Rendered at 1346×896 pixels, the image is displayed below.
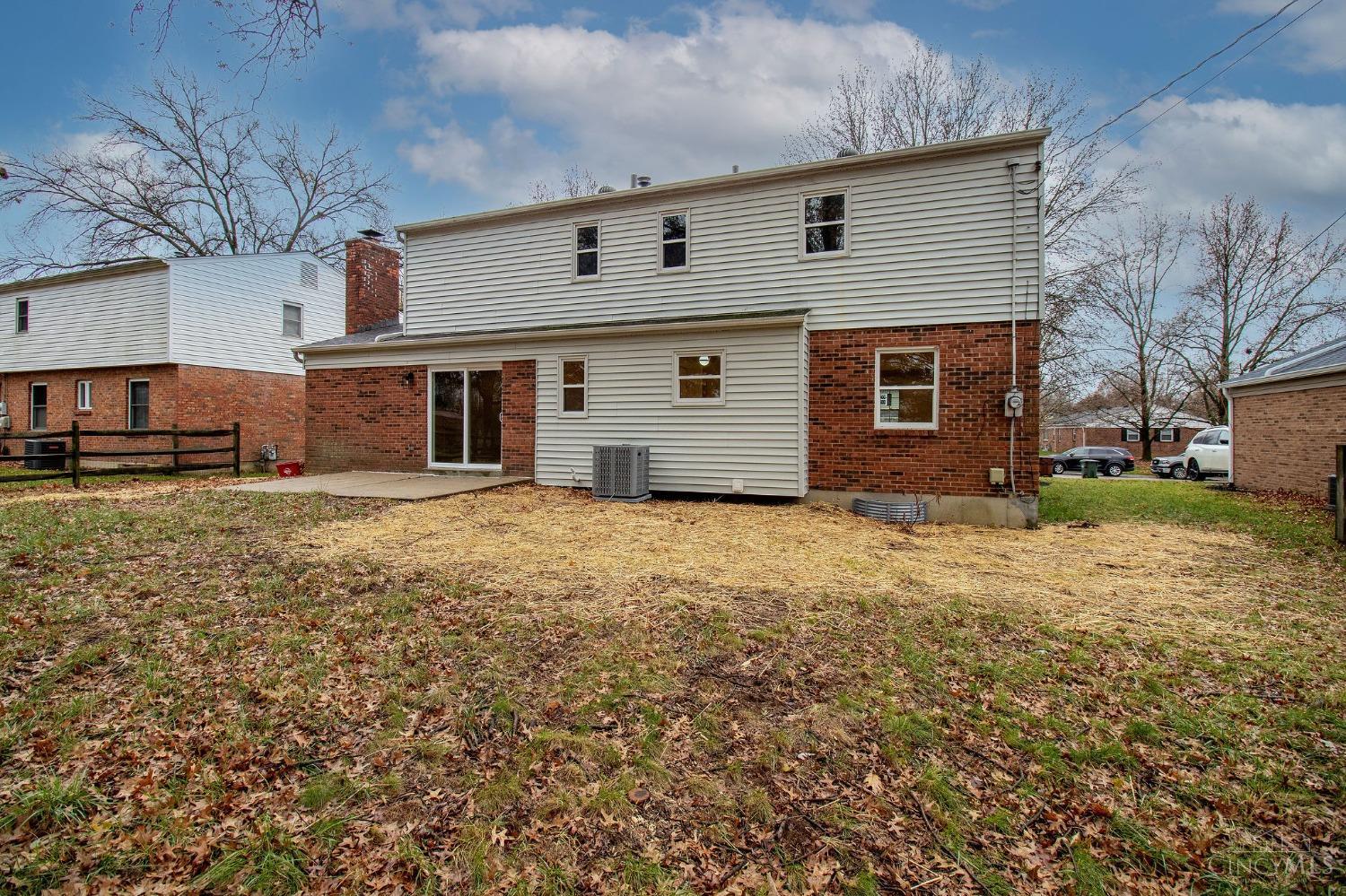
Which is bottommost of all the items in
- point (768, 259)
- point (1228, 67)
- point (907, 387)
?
point (907, 387)

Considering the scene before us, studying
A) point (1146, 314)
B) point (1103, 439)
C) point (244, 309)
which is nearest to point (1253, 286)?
point (1146, 314)

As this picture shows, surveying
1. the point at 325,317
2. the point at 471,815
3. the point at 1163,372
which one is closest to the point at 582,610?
the point at 471,815

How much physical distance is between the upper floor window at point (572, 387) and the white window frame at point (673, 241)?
7.75 feet

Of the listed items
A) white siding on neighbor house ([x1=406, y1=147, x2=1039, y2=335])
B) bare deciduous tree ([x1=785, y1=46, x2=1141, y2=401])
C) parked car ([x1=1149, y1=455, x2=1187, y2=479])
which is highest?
bare deciduous tree ([x1=785, y1=46, x2=1141, y2=401])

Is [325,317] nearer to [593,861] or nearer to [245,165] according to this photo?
[245,165]

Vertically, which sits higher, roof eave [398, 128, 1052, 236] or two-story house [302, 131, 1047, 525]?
roof eave [398, 128, 1052, 236]

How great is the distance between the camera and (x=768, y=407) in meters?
10.1

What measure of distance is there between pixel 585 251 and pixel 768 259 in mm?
3751

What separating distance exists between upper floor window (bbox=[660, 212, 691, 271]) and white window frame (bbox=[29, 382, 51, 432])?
68.6ft

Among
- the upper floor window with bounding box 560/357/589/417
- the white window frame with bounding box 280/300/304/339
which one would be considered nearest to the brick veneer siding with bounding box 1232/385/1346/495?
the upper floor window with bounding box 560/357/589/417

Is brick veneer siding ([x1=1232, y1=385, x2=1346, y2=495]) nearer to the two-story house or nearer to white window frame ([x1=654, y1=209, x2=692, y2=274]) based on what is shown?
the two-story house

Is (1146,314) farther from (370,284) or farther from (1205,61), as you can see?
(370,284)

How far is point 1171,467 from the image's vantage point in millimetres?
23531

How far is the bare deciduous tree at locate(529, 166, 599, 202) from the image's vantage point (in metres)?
25.0
